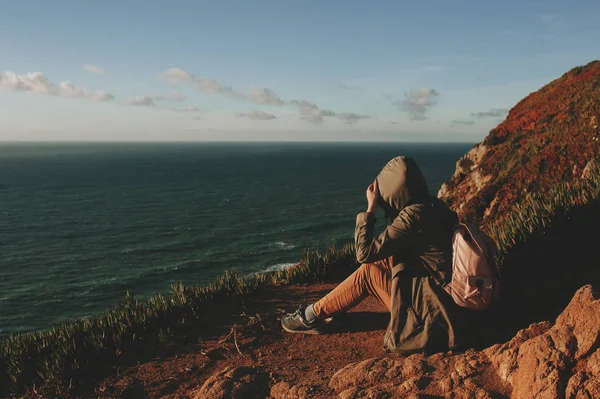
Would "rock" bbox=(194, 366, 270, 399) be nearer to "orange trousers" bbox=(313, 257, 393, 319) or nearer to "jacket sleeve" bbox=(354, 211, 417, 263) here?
"orange trousers" bbox=(313, 257, 393, 319)

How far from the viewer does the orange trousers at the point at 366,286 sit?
4496 mm

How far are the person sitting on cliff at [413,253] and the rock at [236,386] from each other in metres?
1.21

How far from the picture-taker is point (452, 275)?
383cm

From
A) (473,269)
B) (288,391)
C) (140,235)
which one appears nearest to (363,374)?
(288,391)

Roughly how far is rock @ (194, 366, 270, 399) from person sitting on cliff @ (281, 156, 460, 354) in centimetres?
121

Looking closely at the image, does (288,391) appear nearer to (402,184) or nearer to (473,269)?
(473,269)

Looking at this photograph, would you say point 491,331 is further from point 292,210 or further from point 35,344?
point 292,210

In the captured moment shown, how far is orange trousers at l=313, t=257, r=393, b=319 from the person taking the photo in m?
4.50

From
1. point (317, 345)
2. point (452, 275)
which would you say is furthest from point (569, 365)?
point (317, 345)

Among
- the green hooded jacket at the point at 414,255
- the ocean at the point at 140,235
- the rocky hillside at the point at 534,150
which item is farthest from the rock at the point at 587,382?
the rocky hillside at the point at 534,150

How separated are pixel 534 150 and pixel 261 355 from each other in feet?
37.4

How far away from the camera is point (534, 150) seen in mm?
13133

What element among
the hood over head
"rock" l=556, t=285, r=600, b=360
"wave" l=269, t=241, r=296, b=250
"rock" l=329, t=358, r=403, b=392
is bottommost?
"wave" l=269, t=241, r=296, b=250

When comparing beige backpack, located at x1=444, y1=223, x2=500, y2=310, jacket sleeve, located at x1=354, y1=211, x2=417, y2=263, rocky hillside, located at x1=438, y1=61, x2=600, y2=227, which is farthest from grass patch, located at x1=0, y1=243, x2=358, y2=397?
rocky hillside, located at x1=438, y1=61, x2=600, y2=227
